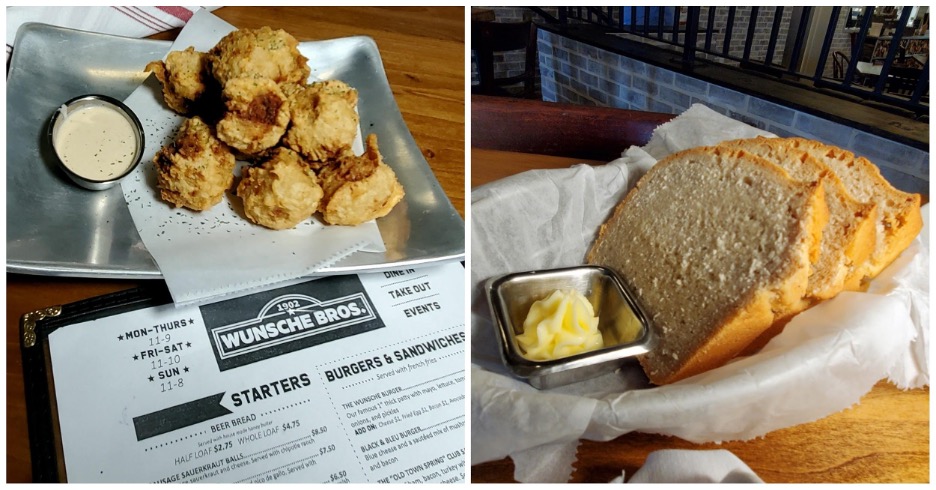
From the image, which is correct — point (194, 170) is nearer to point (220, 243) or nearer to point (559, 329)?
point (220, 243)

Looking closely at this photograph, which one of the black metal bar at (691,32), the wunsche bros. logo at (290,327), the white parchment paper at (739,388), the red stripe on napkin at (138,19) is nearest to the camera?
the white parchment paper at (739,388)

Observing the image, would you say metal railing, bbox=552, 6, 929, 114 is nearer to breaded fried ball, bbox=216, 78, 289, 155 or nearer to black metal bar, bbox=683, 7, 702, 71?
black metal bar, bbox=683, 7, 702, 71

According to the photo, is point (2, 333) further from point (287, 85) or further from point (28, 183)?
point (287, 85)

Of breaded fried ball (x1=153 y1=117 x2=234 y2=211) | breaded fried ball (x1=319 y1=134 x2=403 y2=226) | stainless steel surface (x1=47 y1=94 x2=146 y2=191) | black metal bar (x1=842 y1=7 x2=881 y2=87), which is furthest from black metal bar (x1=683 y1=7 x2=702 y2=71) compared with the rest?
stainless steel surface (x1=47 y1=94 x2=146 y2=191)

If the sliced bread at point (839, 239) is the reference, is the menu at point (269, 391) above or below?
below

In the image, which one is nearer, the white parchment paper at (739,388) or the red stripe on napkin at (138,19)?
the white parchment paper at (739,388)

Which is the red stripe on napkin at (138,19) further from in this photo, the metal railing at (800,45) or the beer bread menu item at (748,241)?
the beer bread menu item at (748,241)

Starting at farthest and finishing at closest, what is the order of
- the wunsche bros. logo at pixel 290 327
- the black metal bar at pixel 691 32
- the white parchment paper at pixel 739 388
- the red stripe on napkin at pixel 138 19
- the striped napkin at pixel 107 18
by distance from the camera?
the red stripe on napkin at pixel 138 19, the striped napkin at pixel 107 18, the black metal bar at pixel 691 32, the wunsche bros. logo at pixel 290 327, the white parchment paper at pixel 739 388

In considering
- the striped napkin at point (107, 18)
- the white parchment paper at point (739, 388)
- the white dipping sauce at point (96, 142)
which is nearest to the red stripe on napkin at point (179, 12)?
the striped napkin at point (107, 18)
